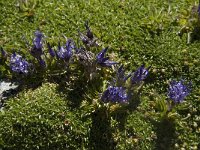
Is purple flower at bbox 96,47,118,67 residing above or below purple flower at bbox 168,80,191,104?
above

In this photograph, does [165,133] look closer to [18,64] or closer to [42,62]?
[42,62]

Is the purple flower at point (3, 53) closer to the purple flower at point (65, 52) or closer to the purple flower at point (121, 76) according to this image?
the purple flower at point (65, 52)

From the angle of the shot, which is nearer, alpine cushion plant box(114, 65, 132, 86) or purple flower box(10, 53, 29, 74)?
alpine cushion plant box(114, 65, 132, 86)

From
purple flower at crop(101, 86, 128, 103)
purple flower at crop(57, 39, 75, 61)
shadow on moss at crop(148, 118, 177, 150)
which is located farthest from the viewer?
purple flower at crop(57, 39, 75, 61)

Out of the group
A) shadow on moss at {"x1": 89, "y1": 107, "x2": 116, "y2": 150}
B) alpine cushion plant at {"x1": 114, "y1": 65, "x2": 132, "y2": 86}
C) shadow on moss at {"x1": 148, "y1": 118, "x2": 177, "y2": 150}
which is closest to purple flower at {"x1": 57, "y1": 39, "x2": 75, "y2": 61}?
alpine cushion plant at {"x1": 114, "y1": 65, "x2": 132, "y2": 86}

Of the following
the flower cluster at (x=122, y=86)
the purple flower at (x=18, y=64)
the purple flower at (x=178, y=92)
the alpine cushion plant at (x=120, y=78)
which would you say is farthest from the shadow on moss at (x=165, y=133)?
the purple flower at (x=18, y=64)

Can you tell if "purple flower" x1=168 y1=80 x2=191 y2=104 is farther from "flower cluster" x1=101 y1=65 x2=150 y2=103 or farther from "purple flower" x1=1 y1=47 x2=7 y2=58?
"purple flower" x1=1 y1=47 x2=7 y2=58

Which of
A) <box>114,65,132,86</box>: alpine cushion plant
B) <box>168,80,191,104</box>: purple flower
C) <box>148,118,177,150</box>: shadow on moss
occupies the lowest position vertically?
<box>148,118,177,150</box>: shadow on moss
